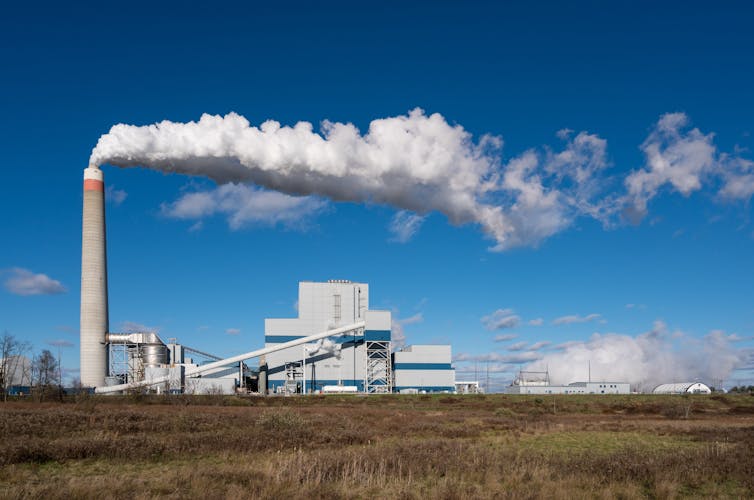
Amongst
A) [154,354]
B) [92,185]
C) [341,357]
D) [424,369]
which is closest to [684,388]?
[424,369]

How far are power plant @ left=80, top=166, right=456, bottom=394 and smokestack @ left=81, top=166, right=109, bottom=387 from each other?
459cm

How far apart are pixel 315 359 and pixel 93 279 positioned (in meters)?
38.3

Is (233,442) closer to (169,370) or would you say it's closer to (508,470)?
(508,470)

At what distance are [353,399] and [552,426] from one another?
144ft

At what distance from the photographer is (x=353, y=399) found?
7800 cm

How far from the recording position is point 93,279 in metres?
79.8

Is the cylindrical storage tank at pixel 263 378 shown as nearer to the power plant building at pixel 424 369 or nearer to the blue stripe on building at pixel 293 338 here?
the blue stripe on building at pixel 293 338

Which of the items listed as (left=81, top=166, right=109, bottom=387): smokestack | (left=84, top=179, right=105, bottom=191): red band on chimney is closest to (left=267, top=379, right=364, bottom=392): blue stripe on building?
(left=81, top=166, right=109, bottom=387): smokestack

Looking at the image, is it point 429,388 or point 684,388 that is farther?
point 684,388

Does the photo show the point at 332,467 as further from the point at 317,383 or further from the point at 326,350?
the point at 317,383

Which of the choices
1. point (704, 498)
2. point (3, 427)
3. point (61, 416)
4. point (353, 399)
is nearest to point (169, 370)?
point (353, 399)

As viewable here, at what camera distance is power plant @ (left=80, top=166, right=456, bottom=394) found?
94.2 metres

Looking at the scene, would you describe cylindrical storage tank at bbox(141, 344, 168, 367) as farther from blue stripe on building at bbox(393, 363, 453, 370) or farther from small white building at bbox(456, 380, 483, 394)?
small white building at bbox(456, 380, 483, 394)

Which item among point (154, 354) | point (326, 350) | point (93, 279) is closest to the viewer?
point (93, 279)
